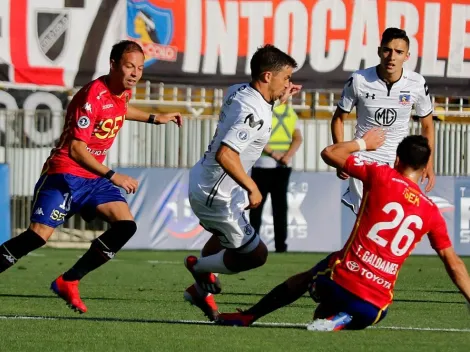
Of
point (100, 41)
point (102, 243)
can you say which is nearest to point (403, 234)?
point (102, 243)

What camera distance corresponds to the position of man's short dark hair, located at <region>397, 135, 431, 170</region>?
7.38 meters

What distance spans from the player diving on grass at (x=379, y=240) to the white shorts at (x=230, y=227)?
1053 mm

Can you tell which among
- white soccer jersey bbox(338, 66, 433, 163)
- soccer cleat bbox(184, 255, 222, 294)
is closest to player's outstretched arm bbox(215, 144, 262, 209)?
soccer cleat bbox(184, 255, 222, 294)

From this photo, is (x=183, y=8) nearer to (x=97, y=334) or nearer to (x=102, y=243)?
(x=102, y=243)

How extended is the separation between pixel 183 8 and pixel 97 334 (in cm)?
1365

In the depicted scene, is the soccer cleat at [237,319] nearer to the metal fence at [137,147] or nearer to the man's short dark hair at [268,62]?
the man's short dark hair at [268,62]

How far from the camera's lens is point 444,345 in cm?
716

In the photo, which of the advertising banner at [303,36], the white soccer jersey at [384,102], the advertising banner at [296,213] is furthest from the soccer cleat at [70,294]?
the advertising banner at [303,36]

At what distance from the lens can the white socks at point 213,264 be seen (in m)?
8.79

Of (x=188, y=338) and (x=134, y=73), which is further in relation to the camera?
(x=134, y=73)

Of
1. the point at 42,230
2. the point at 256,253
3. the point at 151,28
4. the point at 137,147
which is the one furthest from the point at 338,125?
the point at 151,28

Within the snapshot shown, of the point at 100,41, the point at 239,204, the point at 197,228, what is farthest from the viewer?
the point at 100,41

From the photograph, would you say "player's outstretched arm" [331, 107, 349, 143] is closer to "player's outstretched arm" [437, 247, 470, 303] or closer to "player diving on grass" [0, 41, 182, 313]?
"player diving on grass" [0, 41, 182, 313]

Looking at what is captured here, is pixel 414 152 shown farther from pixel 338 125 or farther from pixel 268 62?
pixel 338 125
